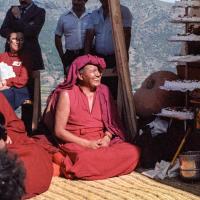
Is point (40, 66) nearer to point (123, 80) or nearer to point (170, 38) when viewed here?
point (123, 80)

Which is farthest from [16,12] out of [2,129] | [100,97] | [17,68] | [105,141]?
[2,129]

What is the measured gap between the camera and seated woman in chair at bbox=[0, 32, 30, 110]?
7.20 m

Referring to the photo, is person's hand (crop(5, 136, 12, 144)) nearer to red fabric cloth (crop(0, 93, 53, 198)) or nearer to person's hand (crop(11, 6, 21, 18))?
red fabric cloth (crop(0, 93, 53, 198))

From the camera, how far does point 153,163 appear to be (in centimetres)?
612

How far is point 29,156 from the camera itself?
5402 mm

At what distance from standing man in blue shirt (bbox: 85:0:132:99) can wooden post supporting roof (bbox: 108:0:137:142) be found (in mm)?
614

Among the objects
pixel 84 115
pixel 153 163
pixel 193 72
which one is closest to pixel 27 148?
pixel 84 115

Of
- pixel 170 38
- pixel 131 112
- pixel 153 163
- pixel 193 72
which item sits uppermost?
pixel 170 38

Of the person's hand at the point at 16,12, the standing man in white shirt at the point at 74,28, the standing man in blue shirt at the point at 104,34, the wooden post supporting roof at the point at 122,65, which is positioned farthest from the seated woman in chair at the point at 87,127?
the person's hand at the point at 16,12

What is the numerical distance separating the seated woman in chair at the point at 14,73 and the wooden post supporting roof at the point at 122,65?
4.30 feet

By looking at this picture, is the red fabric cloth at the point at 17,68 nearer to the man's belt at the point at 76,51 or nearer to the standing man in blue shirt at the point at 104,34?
the man's belt at the point at 76,51

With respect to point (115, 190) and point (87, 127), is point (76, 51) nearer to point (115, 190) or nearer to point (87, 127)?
point (87, 127)

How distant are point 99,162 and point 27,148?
30.4 inches

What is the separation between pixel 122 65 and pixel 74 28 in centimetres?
123
